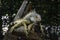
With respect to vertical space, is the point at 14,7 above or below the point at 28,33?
above

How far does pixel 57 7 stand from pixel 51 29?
15.8 inches

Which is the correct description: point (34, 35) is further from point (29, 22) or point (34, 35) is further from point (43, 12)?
point (43, 12)

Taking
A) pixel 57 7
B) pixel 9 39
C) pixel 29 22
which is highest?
pixel 57 7

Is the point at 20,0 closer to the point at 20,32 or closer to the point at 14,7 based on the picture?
the point at 14,7

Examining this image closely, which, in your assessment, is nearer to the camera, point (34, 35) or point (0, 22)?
point (34, 35)

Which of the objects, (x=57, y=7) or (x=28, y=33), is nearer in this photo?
(x=28, y=33)

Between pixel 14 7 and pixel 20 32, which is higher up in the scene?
pixel 14 7

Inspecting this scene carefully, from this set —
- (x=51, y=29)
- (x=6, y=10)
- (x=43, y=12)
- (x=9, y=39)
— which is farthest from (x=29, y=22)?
(x=6, y=10)

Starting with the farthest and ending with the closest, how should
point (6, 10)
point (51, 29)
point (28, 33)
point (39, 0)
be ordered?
point (6, 10) < point (51, 29) < point (39, 0) < point (28, 33)

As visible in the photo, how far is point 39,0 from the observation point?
8.87 ft

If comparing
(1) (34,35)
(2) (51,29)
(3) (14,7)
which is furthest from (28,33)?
(3) (14,7)

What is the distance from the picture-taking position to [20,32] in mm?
2221

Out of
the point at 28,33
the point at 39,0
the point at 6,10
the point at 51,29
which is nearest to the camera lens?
the point at 28,33

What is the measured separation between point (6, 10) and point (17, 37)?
111cm
